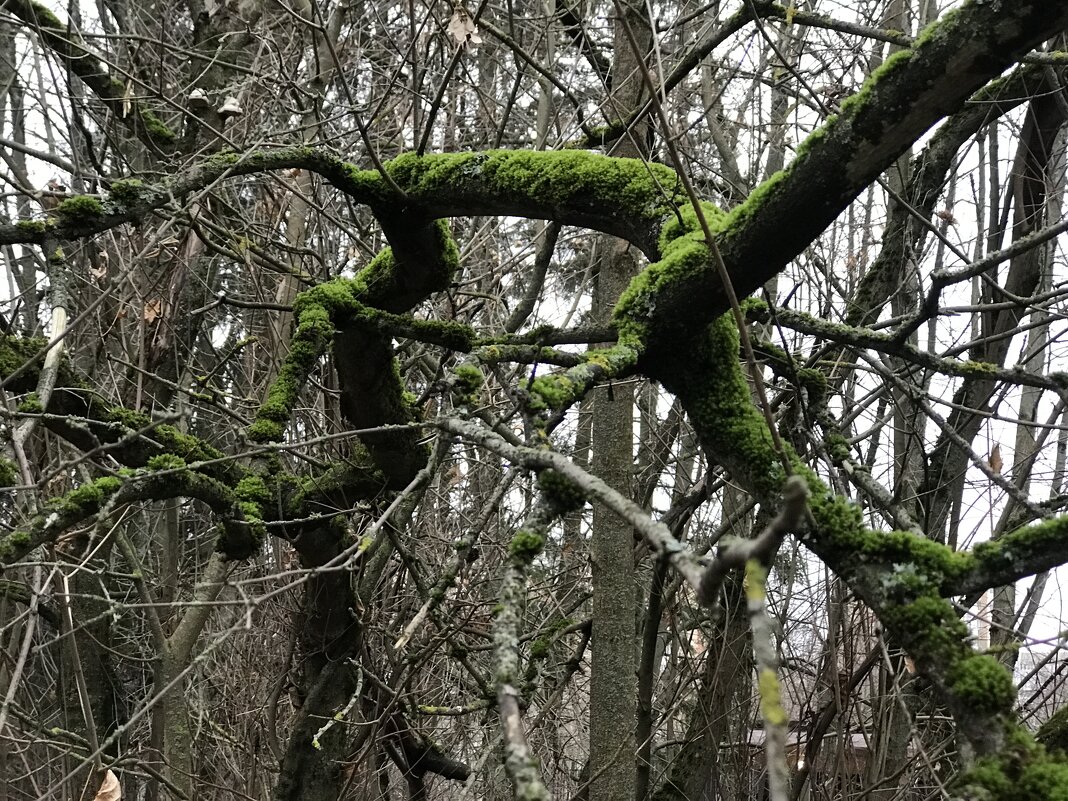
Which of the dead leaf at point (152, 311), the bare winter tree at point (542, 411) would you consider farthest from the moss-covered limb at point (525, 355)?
the dead leaf at point (152, 311)

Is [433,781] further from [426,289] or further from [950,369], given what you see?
[950,369]

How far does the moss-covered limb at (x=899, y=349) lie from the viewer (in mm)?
2223

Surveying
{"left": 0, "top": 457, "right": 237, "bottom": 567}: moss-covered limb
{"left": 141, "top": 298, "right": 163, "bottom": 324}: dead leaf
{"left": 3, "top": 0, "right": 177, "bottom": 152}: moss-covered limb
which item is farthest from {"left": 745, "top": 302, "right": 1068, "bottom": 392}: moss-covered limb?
{"left": 3, "top": 0, "right": 177, "bottom": 152}: moss-covered limb

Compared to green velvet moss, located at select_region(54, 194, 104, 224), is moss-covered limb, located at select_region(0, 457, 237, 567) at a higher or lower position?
lower

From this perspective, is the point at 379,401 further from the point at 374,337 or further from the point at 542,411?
the point at 542,411

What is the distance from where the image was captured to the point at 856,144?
1.69 m

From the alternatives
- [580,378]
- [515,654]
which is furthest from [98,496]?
[515,654]

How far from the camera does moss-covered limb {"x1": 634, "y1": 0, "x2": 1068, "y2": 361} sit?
1.51 meters

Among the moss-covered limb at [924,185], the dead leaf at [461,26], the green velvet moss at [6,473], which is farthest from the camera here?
the moss-covered limb at [924,185]

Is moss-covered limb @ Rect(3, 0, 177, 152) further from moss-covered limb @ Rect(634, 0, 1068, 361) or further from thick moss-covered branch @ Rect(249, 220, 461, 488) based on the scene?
moss-covered limb @ Rect(634, 0, 1068, 361)

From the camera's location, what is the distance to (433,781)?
629cm

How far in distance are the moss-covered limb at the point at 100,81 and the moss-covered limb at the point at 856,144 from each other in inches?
141

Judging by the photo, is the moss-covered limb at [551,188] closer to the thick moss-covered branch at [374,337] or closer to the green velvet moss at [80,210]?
the thick moss-covered branch at [374,337]

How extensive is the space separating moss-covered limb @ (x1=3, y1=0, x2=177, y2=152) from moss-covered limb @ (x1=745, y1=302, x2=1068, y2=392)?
11.5 ft
